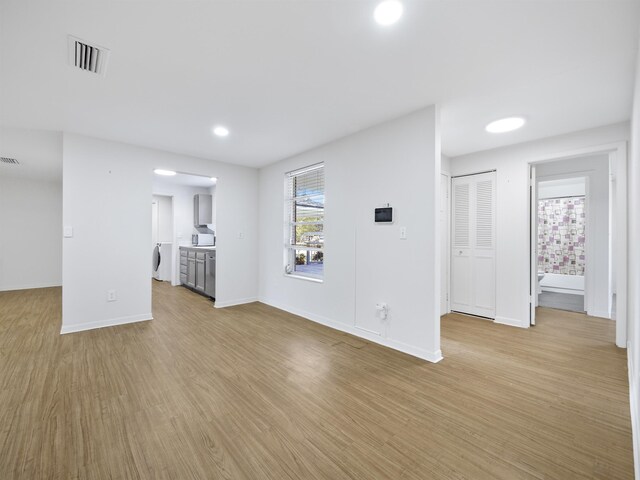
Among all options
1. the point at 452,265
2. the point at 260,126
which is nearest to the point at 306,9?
the point at 260,126

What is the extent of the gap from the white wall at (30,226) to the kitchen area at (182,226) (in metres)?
2.01

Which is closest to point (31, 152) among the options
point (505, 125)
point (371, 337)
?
point (371, 337)

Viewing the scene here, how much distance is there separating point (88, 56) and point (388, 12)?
80.5 inches

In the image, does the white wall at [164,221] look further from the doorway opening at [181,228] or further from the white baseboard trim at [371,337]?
the white baseboard trim at [371,337]

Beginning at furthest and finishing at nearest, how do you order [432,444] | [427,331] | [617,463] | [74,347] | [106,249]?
1. [106,249]
2. [74,347]
3. [427,331]
4. [432,444]
5. [617,463]

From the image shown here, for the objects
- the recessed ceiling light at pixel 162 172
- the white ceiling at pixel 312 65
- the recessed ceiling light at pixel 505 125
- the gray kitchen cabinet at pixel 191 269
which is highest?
the recessed ceiling light at pixel 505 125

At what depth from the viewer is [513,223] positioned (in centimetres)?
383

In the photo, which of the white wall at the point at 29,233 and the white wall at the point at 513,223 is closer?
the white wall at the point at 513,223

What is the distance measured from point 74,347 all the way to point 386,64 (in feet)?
13.3

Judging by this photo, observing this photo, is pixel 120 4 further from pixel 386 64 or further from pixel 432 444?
pixel 432 444

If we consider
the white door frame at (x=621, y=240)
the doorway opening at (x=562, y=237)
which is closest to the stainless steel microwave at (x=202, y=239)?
the white door frame at (x=621, y=240)

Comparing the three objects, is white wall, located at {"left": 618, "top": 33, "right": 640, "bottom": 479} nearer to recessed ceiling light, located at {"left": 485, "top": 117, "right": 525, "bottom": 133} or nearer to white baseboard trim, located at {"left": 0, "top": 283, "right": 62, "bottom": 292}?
recessed ceiling light, located at {"left": 485, "top": 117, "right": 525, "bottom": 133}

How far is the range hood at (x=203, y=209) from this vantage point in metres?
6.65

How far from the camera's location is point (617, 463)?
1.48 m
